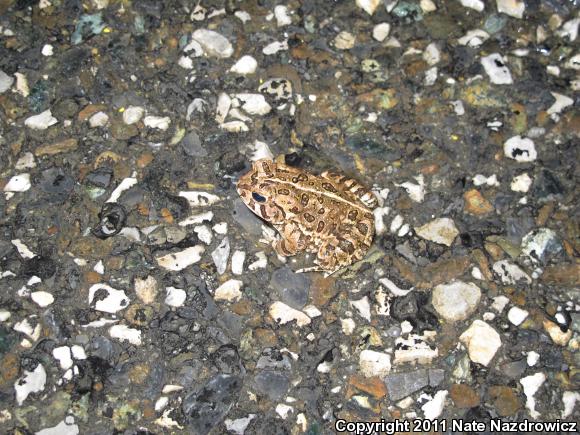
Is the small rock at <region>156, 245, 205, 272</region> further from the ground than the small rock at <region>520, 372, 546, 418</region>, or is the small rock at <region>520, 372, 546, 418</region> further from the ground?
the small rock at <region>156, 245, 205, 272</region>

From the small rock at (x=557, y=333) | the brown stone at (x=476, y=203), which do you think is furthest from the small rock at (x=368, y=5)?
the small rock at (x=557, y=333)

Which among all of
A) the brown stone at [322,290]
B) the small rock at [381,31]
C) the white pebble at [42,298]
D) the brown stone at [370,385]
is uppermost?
the small rock at [381,31]

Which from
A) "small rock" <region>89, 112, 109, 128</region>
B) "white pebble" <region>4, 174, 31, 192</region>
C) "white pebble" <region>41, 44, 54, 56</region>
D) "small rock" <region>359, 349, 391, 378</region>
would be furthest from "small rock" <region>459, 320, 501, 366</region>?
"white pebble" <region>41, 44, 54, 56</region>

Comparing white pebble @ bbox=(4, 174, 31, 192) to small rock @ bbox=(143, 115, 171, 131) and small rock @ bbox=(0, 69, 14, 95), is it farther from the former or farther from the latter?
small rock @ bbox=(143, 115, 171, 131)

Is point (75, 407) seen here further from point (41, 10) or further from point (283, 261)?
point (41, 10)

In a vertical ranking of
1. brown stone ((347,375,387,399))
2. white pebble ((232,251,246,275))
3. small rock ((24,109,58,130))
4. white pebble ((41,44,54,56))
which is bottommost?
brown stone ((347,375,387,399))

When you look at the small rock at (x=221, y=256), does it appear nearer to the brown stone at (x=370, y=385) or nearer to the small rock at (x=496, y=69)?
the brown stone at (x=370, y=385)
